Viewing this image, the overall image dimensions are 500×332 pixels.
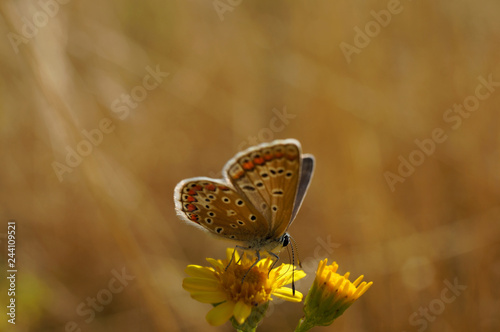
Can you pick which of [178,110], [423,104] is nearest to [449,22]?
[423,104]

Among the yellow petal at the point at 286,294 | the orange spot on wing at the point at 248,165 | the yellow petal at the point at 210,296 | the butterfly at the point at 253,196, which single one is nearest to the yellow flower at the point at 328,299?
the yellow petal at the point at 286,294

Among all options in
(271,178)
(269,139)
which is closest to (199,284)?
(271,178)

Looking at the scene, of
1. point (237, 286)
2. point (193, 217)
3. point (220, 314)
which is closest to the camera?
point (220, 314)

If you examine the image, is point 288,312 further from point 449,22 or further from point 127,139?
point 449,22

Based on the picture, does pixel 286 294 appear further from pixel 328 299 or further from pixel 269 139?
pixel 269 139

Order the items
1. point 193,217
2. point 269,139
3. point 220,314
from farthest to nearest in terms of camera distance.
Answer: point 269,139 → point 193,217 → point 220,314

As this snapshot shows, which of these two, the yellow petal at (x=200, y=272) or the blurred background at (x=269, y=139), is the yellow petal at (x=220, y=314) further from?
the blurred background at (x=269, y=139)
